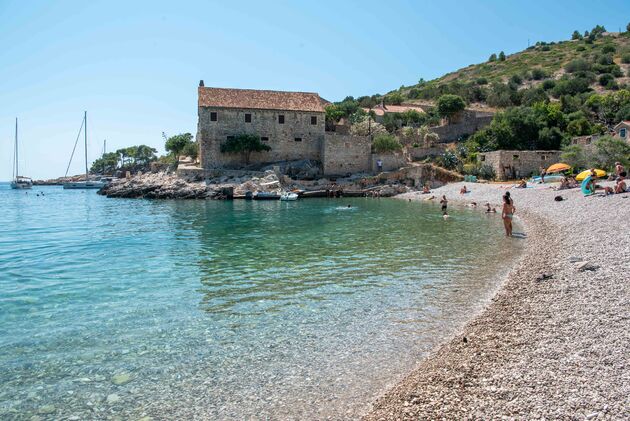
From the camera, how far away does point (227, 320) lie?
781 centimetres

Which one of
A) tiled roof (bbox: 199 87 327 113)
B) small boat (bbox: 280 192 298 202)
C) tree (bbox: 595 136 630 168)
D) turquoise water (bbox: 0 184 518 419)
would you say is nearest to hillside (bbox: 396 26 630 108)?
tree (bbox: 595 136 630 168)

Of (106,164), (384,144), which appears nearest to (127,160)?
(106,164)

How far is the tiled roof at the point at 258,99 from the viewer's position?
42.8 metres

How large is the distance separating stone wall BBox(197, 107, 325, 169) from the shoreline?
36.4 m

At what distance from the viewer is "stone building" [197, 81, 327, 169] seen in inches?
1678

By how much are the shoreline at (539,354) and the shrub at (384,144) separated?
34946 millimetres

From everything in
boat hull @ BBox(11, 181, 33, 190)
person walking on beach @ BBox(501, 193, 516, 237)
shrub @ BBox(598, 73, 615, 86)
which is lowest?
person walking on beach @ BBox(501, 193, 516, 237)

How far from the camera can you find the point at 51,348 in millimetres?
6648

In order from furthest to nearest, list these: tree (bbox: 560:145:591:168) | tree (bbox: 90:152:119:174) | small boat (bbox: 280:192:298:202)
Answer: tree (bbox: 90:152:119:174) < small boat (bbox: 280:192:298:202) < tree (bbox: 560:145:591:168)

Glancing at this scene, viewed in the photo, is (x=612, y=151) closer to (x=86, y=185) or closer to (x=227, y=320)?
(x=227, y=320)

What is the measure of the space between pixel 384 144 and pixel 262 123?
13129mm

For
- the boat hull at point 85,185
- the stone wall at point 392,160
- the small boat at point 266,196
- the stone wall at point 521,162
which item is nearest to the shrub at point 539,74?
the stone wall at point 521,162

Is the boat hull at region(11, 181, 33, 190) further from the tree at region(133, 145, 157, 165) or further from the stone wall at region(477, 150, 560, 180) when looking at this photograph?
the stone wall at region(477, 150, 560, 180)

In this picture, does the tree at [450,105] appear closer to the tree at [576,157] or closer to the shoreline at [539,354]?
the tree at [576,157]
